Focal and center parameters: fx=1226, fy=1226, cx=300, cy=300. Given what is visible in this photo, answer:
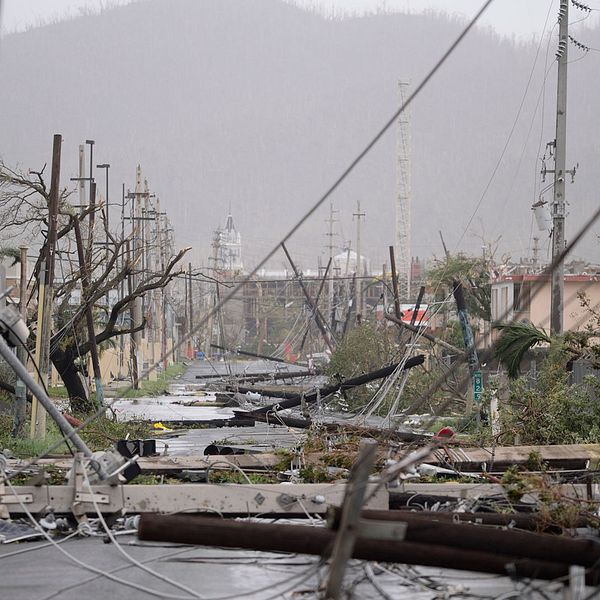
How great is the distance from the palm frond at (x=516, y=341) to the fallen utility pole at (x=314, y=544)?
15067 millimetres

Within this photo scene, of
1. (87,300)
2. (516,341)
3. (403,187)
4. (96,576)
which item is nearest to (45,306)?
(87,300)

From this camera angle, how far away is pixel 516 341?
891 inches

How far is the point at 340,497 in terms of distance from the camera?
12.2m

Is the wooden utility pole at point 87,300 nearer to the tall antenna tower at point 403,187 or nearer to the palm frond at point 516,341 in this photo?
the palm frond at point 516,341

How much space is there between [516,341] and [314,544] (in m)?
16.0

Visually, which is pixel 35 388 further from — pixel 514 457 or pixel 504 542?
pixel 514 457

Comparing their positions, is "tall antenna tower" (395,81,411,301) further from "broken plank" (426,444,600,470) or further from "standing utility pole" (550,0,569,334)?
"broken plank" (426,444,600,470)

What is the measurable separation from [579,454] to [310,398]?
16.0 meters

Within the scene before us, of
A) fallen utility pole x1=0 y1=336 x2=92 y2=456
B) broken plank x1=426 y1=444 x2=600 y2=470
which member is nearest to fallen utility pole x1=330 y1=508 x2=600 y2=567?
fallen utility pole x1=0 y1=336 x2=92 y2=456

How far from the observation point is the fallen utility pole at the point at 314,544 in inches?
269

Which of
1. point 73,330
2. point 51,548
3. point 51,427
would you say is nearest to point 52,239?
point 51,427

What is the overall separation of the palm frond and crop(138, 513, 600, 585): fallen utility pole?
49.4 feet

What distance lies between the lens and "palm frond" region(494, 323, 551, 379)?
22234mm

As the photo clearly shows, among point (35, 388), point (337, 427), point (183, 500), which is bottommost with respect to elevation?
point (337, 427)
